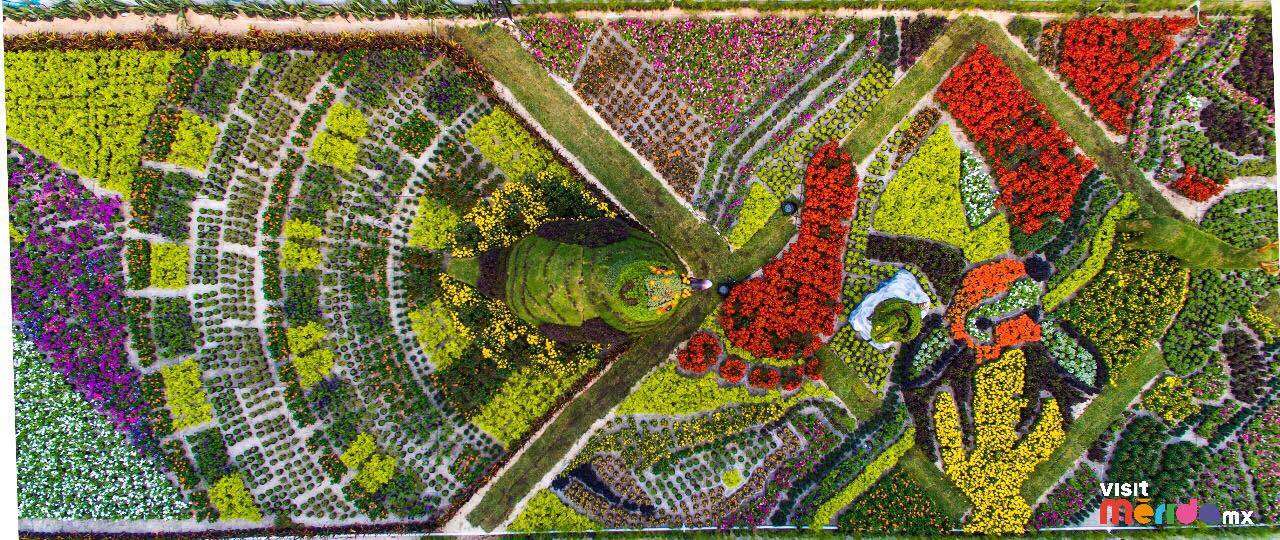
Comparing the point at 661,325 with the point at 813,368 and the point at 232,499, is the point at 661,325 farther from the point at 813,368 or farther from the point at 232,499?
the point at 232,499

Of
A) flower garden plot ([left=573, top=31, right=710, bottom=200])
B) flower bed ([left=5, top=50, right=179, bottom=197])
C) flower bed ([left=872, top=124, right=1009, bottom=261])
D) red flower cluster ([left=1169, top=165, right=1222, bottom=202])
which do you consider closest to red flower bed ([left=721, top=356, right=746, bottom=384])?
flower garden plot ([left=573, top=31, right=710, bottom=200])

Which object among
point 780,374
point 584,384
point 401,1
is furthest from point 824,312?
point 401,1

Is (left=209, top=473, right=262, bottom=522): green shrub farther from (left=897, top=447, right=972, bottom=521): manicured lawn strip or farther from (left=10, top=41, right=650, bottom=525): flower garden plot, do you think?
(left=897, top=447, right=972, bottom=521): manicured lawn strip

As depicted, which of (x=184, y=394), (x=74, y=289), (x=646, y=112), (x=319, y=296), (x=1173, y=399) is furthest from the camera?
(x=646, y=112)

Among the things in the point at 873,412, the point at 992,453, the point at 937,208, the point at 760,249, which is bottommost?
the point at 873,412

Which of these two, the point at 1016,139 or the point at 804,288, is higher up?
the point at 1016,139

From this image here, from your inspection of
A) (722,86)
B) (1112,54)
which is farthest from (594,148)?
(1112,54)

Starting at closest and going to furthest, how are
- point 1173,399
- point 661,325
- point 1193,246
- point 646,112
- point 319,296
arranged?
1. point 1193,246
2. point 661,325
3. point 319,296
4. point 1173,399
5. point 646,112
